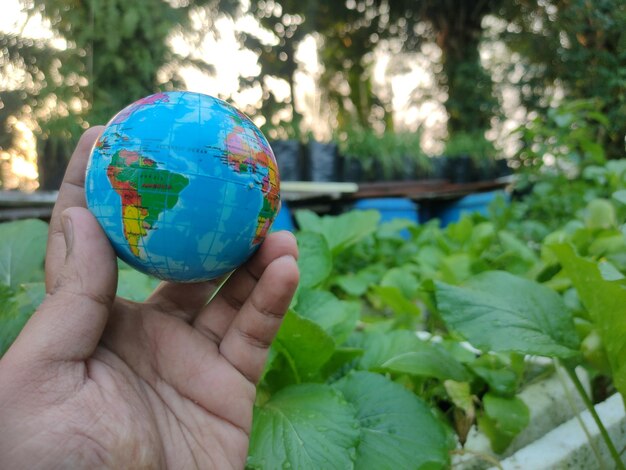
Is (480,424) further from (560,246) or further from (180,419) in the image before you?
(180,419)

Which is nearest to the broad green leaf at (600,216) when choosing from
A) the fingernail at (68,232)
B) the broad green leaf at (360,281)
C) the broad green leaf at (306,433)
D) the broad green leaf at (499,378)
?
the broad green leaf at (360,281)

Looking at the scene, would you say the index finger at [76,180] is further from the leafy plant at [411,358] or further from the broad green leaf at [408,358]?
the broad green leaf at [408,358]

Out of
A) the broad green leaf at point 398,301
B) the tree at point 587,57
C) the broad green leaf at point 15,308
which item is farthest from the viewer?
the tree at point 587,57

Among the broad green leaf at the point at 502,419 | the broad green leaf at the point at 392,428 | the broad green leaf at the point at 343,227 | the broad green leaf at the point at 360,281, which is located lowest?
the broad green leaf at the point at 502,419

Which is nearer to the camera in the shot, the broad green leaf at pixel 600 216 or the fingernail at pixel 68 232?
the fingernail at pixel 68 232

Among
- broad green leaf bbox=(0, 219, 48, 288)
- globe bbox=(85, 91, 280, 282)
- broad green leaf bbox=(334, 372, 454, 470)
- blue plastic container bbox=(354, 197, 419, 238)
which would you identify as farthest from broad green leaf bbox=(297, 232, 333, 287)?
blue plastic container bbox=(354, 197, 419, 238)

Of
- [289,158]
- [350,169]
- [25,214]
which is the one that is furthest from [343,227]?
[350,169]

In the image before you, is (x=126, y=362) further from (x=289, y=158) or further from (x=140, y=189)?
(x=289, y=158)
